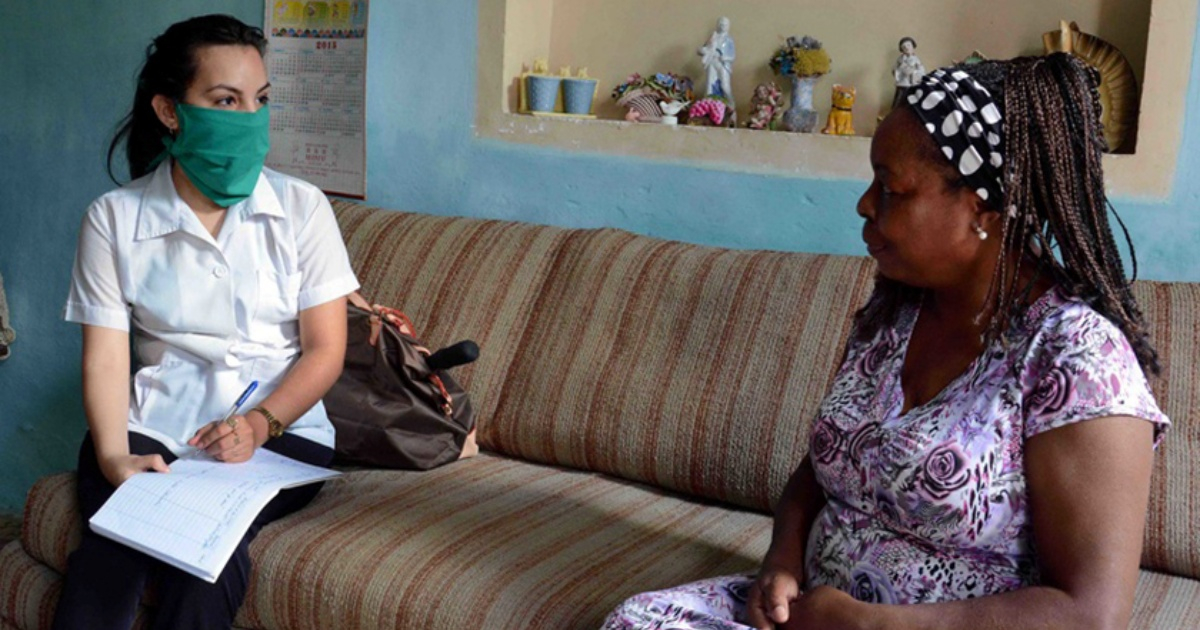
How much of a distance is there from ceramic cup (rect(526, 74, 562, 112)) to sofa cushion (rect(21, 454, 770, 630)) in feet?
3.37

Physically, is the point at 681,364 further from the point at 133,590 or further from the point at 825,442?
the point at 133,590

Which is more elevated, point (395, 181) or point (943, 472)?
point (395, 181)

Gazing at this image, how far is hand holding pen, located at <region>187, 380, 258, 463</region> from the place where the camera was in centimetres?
197

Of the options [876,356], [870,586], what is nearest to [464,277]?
[876,356]

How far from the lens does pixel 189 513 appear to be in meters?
1.81

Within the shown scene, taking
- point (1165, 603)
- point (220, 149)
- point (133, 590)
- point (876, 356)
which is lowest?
point (133, 590)

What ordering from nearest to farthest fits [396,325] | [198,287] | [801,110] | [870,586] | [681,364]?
[870,586], [198,287], [681,364], [396,325], [801,110]

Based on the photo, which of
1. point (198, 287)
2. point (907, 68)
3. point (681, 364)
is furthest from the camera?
point (907, 68)

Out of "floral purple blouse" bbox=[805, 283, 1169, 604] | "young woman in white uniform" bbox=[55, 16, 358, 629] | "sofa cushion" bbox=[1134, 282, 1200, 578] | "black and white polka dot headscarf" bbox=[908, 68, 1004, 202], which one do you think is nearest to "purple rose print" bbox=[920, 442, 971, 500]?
"floral purple blouse" bbox=[805, 283, 1169, 604]

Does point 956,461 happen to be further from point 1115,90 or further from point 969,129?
point 1115,90

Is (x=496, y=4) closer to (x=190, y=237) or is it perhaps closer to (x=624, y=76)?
(x=624, y=76)

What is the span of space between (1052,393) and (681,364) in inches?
41.0

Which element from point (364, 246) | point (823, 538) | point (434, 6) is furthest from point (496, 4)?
point (823, 538)

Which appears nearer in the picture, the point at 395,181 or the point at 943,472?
the point at 943,472
